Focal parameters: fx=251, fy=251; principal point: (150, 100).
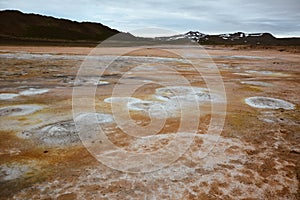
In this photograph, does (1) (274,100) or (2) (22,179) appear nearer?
(2) (22,179)

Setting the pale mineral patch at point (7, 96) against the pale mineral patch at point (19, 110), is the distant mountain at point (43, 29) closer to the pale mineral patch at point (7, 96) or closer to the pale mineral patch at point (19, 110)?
the pale mineral patch at point (7, 96)

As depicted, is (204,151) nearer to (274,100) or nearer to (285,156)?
(285,156)

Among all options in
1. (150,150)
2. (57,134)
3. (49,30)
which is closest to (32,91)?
(57,134)

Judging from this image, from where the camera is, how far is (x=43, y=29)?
268ft

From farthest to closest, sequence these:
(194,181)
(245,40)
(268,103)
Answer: (245,40) → (268,103) → (194,181)

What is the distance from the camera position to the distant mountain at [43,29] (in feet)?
232

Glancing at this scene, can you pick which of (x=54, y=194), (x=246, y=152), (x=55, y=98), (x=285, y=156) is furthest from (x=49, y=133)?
(x=285, y=156)

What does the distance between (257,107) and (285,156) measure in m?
3.85

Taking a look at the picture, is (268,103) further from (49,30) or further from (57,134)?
(49,30)

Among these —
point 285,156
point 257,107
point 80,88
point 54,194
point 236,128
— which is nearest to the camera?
point 54,194

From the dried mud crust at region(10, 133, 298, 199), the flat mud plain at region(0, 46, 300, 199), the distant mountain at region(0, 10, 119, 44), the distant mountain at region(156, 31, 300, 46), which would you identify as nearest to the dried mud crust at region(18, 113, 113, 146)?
the flat mud plain at region(0, 46, 300, 199)

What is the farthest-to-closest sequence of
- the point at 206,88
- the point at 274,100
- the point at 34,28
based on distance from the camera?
the point at 34,28 → the point at 206,88 → the point at 274,100

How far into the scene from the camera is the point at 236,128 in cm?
652

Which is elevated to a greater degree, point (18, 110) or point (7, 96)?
point (7, 96)
